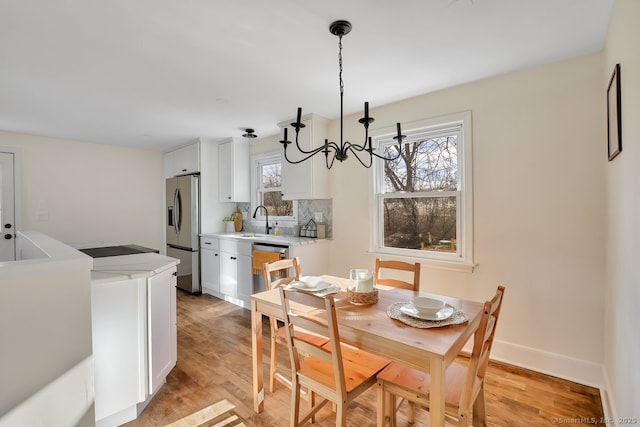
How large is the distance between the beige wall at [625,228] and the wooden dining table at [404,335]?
2.04 ft

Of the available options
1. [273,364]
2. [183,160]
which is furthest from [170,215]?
[273,364]

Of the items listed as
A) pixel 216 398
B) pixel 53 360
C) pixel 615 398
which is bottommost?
pixel 216 398

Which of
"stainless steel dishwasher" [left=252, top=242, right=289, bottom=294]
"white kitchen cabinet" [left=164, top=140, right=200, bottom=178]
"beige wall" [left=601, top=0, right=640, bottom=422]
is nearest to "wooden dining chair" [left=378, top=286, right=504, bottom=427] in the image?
"beige wall" [left=601, top=0, right=640, bottom=422]

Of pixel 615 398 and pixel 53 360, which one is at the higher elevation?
pixel 53 360

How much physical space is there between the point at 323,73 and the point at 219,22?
2.96 ft

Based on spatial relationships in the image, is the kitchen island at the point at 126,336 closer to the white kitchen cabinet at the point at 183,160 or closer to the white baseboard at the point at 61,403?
the white baseboard at the point at 61,403

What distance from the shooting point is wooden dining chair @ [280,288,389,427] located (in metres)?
1.39

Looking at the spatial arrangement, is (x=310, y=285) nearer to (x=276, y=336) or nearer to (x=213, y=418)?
(x=276, y=336)

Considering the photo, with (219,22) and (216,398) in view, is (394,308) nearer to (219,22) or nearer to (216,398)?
(216,398)

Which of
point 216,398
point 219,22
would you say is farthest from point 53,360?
point 219,22

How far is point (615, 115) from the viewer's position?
1.68 m

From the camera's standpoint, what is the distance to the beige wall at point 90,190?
4.31 metres

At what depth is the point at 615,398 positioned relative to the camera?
1.73m

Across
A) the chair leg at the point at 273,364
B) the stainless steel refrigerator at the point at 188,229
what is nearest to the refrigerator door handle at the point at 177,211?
the stainless steel refrigerator at the point at 188,229
